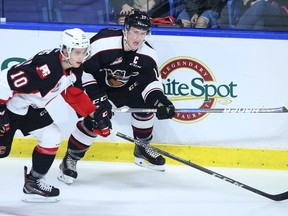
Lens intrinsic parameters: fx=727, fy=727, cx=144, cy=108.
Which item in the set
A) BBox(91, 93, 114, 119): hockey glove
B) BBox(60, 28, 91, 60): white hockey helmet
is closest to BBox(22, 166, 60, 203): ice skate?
BBox(91, 93, 114, 119): hockey glove

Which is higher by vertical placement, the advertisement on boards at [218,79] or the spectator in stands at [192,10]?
the spectator in stands at [192,10]

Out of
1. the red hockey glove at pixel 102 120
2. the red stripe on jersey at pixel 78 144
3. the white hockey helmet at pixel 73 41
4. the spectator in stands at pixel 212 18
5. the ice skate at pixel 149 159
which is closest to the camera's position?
the white hockey helmet at pixel 73 41

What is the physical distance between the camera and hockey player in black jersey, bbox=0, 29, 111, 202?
3301 millimetres

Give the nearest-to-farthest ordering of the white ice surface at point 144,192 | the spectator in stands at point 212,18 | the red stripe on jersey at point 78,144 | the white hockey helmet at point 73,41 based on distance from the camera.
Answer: the white hockey helmet at point 73,41 → the white ice surface at point 144,192 → the red stripe on jersey at point 78,144 → the spectator in stands at point 212,18

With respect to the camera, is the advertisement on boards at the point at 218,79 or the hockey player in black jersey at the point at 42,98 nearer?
the hockey player in black jersey at the point at 42,98

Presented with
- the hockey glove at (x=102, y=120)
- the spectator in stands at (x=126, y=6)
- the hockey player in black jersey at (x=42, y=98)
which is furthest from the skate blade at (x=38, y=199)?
the spectator in stands at (x=126, y=6)

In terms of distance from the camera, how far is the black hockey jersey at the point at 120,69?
3.90m

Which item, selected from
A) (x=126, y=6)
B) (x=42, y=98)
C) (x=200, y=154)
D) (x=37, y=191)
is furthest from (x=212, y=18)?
(x=37, y=191)

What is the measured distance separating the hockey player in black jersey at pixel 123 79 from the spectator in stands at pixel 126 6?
36 centimetres

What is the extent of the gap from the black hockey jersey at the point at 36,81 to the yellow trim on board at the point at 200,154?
87 centimetres

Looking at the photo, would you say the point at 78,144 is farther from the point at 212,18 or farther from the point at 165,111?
the point at 212,18

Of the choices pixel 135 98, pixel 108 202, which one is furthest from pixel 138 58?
pixel 108 202

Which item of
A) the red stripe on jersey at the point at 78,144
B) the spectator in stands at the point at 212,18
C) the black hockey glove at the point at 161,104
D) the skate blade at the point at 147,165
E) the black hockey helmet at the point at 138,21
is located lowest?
the skate blade at the point at 147,165

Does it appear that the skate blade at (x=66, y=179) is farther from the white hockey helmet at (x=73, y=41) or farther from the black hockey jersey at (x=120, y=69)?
the white hockey helmet at (x=73, y=41)
